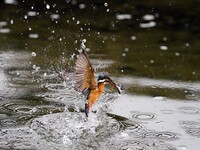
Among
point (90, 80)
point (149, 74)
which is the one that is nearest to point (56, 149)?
point (90, 80)

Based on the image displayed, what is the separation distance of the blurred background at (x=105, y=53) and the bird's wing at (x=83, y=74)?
0.53m

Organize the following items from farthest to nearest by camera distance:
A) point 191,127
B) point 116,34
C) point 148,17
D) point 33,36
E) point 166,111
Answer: point 148,17, point 116,34, point 33,36, point 166,111, point 191,127

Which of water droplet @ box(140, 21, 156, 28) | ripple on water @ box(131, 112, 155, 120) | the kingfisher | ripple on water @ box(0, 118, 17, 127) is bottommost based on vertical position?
ripple on water @ box(131, 112, 155, 120)

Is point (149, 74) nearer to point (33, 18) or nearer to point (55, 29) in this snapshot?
point (55, 29)

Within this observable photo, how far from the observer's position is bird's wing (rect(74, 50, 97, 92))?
443 centimetres

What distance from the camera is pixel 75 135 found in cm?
479

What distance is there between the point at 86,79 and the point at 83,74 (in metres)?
0.07

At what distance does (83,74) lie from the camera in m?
4.51

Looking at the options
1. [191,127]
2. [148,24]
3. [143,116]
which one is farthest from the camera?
[148,24]

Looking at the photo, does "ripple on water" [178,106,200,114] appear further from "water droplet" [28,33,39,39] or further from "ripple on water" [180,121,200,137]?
"water droplet" [28,33,39,39]

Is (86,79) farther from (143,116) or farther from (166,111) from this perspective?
(166,111)

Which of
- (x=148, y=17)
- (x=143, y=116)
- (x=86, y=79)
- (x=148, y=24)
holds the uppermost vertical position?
(x=148, y=17)

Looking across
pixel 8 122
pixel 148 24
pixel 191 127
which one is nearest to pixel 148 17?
pixel 148 24

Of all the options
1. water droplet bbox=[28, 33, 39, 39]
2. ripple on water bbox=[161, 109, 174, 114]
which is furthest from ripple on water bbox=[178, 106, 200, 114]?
water droplet bbox=[28, 33, 39, 39]
